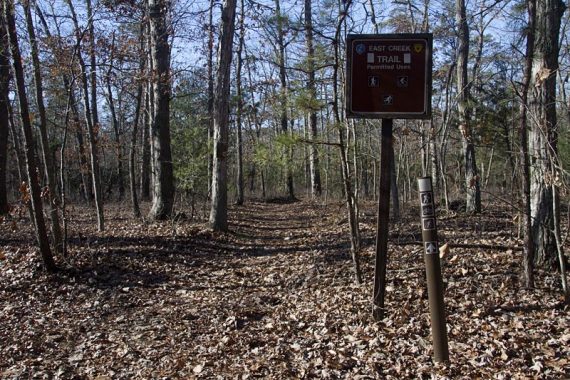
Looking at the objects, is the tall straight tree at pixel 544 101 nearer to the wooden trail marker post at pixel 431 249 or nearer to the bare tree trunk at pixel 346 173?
the wooden trail marker post at pixel 431 249

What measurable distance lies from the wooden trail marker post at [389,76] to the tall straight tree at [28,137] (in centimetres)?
547

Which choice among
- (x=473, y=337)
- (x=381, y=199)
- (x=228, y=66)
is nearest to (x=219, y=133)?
(x=228, y=66)

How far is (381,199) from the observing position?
4777 millimetres

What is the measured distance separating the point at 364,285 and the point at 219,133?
656cm

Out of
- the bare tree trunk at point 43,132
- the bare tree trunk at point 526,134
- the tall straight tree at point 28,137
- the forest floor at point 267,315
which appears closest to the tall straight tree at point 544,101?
the bare tree trunk at point 526,134

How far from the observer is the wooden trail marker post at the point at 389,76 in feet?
13.8

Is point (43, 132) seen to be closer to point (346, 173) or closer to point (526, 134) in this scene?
point (346, 173)

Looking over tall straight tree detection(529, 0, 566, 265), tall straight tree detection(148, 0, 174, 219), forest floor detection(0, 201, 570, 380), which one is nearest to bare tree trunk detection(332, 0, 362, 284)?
forest floor detection(0, 201, 570, 380)

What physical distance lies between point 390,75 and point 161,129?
415 inches

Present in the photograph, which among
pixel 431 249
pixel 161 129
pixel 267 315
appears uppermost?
pixel 161 129

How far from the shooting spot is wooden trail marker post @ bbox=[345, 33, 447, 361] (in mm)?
4199

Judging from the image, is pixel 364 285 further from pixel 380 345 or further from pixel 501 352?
pixel 501 352

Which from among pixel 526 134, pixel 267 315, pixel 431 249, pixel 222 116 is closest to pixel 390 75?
pixel 431 249

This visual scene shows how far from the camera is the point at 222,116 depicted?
1191 cm
